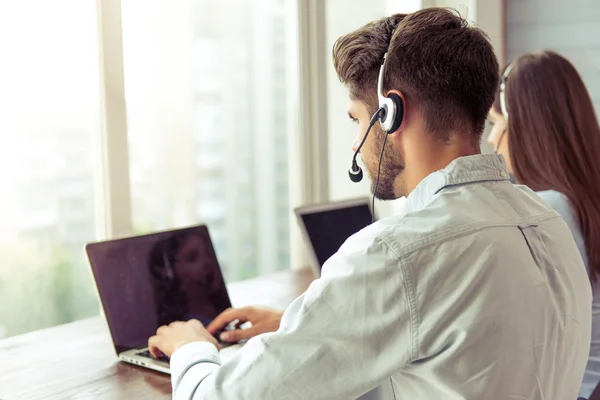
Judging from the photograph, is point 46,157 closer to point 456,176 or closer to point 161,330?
point 161,330

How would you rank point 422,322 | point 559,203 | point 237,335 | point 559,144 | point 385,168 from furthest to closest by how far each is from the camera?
point 559,144, point 559,203, point 237,335, point 385,168, point 422,322

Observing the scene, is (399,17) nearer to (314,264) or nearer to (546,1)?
(314,264)

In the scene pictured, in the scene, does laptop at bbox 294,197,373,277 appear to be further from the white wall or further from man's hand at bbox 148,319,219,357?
the white wall

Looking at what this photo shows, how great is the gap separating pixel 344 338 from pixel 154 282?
0.73 m

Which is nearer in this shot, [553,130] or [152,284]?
[152,284]

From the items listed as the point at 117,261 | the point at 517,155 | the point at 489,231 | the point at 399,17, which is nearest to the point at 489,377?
the point at 489,231

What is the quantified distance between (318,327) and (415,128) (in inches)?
12.8

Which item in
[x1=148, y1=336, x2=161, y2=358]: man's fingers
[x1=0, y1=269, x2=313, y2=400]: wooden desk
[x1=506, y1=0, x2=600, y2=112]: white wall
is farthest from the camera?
[x1=506, y1=0, x2=600, y2=112]: white wall

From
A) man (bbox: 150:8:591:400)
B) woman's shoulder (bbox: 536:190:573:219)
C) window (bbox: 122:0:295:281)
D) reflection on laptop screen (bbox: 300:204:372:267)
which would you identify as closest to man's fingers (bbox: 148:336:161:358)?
man (bbox: 150:8:591:400)

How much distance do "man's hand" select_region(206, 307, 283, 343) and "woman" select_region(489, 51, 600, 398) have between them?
69cm

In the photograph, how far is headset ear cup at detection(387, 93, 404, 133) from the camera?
3.31ft

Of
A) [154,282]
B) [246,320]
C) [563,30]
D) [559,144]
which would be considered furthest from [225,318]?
[563,30]

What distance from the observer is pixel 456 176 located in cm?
98

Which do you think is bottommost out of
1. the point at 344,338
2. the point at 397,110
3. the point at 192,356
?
the point at 192,356
